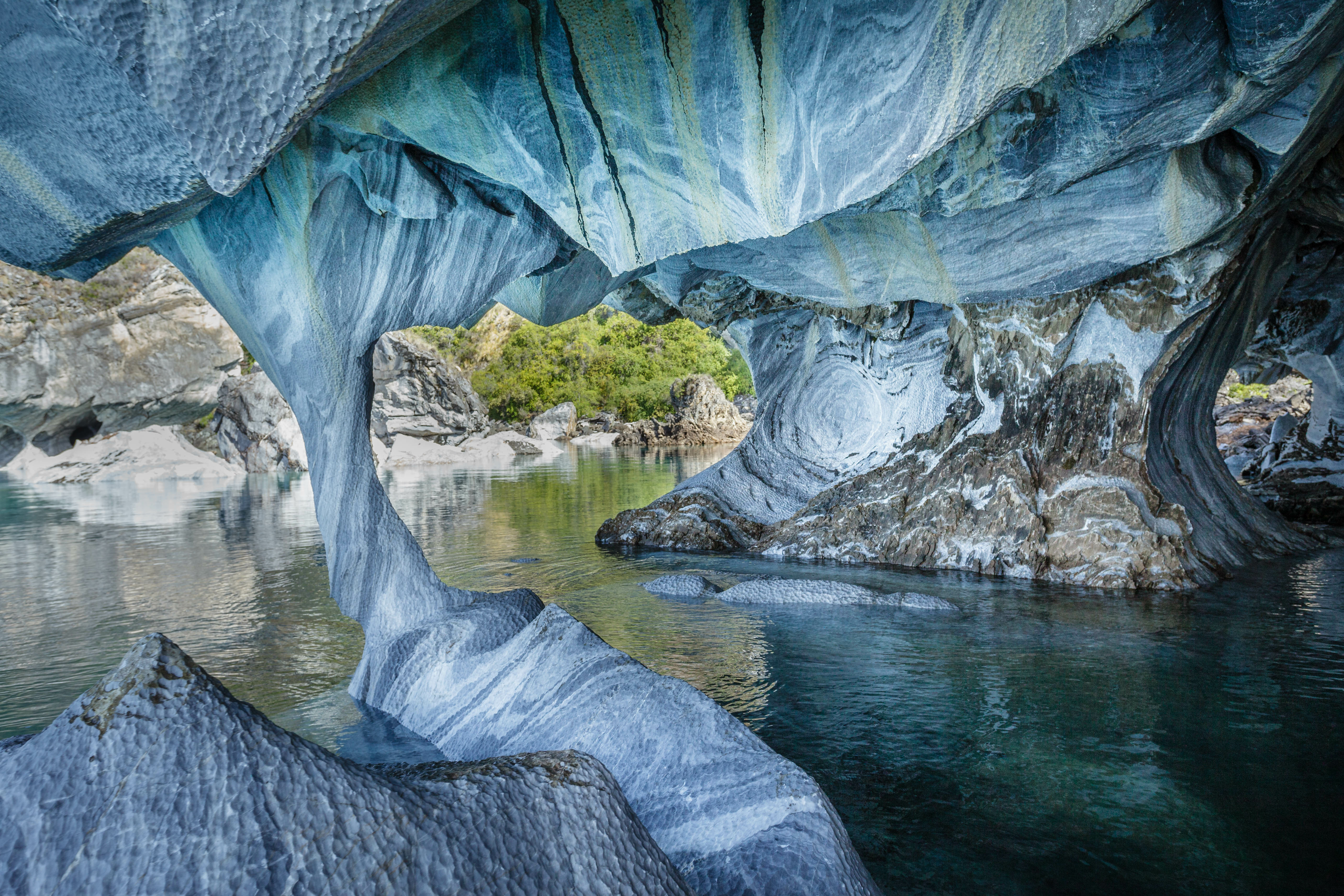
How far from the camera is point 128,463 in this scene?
22578 mm

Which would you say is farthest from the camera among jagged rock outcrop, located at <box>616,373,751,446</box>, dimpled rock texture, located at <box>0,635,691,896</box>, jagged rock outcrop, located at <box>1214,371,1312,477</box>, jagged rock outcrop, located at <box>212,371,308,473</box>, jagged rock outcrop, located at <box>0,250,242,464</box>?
jagged rock outcrop, located at <box>616,373,751,446</box>

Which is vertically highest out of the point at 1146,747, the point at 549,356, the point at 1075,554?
the point at 549,356

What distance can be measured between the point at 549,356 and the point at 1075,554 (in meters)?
33.5

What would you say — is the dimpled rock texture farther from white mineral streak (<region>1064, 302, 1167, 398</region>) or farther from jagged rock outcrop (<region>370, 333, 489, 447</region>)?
jagged rock outcrop (<region>370, 333, 489, 447</region>)

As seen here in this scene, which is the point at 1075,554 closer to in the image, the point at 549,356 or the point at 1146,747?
the point at 1146,747

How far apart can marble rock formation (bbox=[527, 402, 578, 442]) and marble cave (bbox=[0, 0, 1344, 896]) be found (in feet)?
91.5

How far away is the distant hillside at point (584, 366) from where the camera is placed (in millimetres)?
37938

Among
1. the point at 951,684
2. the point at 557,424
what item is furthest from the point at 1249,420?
the point at 557,424

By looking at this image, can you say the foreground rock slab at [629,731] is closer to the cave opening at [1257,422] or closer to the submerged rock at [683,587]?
the submerged rock at [683,587]

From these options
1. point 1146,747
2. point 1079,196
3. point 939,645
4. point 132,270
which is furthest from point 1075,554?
point 132,270

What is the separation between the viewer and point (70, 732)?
156 centimetres

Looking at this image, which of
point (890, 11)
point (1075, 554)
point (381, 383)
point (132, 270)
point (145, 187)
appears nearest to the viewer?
point (890, 11)

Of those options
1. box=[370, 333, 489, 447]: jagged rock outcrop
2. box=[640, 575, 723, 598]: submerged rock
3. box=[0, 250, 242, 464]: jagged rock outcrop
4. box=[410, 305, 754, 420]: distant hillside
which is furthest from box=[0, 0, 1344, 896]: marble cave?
box=[410, 305, 754, 420]: distant hillside

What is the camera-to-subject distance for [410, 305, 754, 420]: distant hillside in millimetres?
37938
